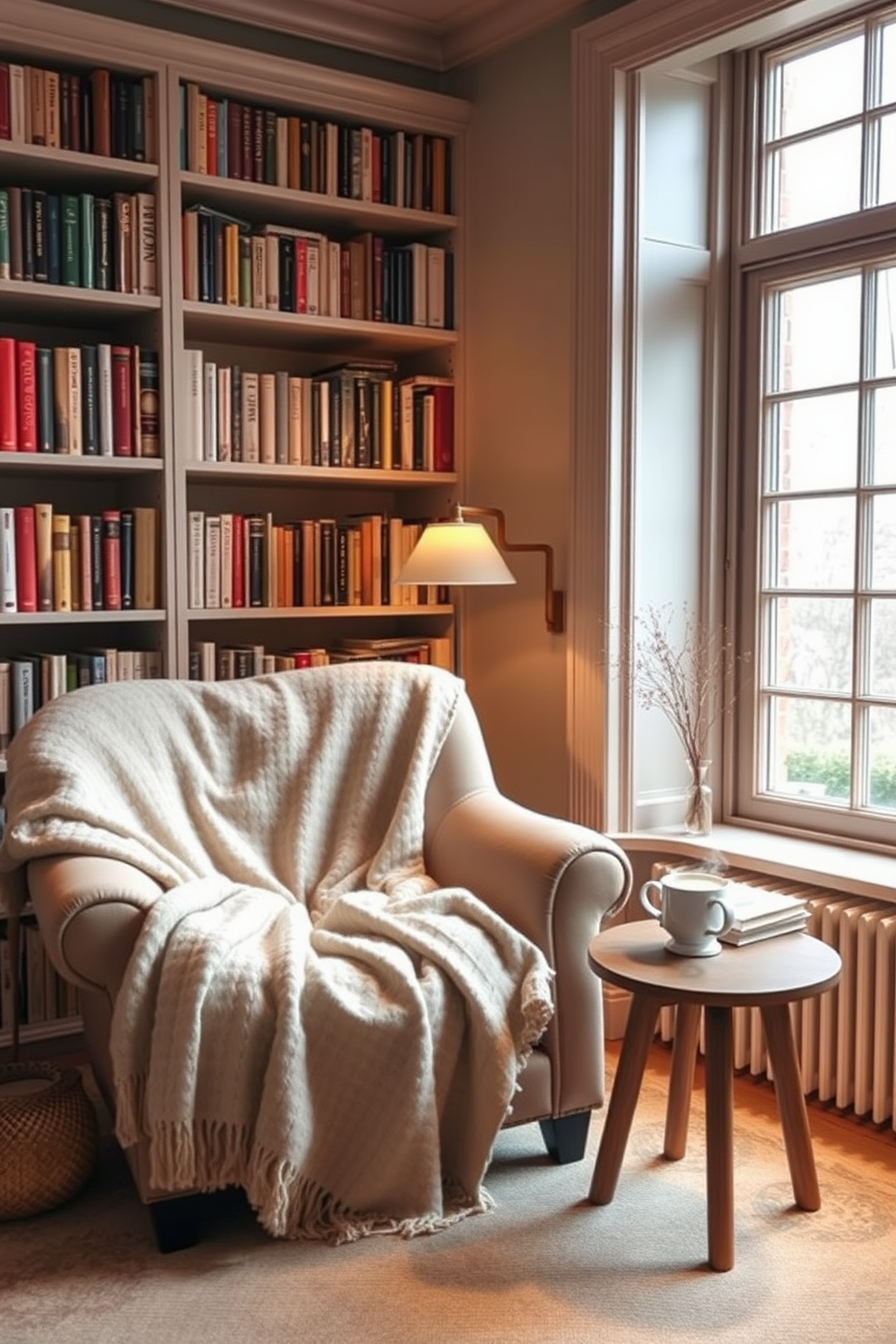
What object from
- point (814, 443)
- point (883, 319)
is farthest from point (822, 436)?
point (883, 319)

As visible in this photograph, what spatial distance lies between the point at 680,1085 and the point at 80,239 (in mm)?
2308

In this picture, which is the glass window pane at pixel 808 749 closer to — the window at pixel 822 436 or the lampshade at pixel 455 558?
the window at pixel 822 436

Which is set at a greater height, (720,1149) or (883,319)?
(883,319)

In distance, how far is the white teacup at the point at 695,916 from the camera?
2223mm

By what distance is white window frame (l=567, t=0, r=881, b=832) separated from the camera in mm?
3059

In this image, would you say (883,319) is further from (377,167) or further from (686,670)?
(377,167)

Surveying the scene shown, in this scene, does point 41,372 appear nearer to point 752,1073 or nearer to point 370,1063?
point 370,1063

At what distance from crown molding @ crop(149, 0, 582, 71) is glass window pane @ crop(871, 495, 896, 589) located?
1432 mm

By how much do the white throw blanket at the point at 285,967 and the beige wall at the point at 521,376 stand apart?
0.67 metres

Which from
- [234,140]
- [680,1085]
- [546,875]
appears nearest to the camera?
[546,875]

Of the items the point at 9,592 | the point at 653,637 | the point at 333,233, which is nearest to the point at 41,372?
the point at 9,592

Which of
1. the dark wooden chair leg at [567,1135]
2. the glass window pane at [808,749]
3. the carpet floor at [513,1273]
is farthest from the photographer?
the glass window pane at [808,749]

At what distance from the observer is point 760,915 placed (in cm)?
233

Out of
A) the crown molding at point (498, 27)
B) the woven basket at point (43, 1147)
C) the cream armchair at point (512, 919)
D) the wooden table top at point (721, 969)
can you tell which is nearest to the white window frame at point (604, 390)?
the crown molding at point (498, 27)
